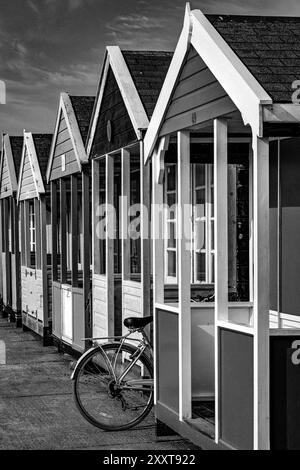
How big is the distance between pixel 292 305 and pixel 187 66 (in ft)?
7.00

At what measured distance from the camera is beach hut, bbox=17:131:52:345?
16406 millimetres

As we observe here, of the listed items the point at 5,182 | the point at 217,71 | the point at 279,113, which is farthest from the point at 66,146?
the point at 279,113

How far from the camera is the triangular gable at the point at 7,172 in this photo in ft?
66.0

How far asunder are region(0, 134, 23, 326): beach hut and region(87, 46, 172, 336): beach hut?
7260 millimetres

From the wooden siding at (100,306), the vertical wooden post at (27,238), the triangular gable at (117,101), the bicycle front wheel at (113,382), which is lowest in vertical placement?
the bicycle front wheel at (113,382)

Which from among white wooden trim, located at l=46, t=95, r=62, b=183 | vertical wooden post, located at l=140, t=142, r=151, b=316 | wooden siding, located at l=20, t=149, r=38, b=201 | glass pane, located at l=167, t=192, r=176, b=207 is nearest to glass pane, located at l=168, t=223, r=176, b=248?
glass pane, located at l=167, t=192, r=176, b=207

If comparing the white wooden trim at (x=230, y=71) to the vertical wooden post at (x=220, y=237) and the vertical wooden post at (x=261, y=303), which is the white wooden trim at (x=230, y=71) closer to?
the vertical wooden post at (x=261, y=303)

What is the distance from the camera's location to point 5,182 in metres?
21.3

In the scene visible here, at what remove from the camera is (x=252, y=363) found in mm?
6168

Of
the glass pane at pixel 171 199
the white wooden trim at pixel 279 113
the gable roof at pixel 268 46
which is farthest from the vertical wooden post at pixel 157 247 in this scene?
the glass pane at pixel 171 199

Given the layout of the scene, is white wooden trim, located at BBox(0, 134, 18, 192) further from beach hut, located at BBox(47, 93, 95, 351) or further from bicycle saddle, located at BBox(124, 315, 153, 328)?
bicycle saddle, located at BBox(124, 315, 153, 328)

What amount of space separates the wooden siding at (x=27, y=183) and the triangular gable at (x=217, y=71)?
29.9ft

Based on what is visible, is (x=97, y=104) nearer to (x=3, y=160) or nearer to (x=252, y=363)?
(x=252, y=363)
